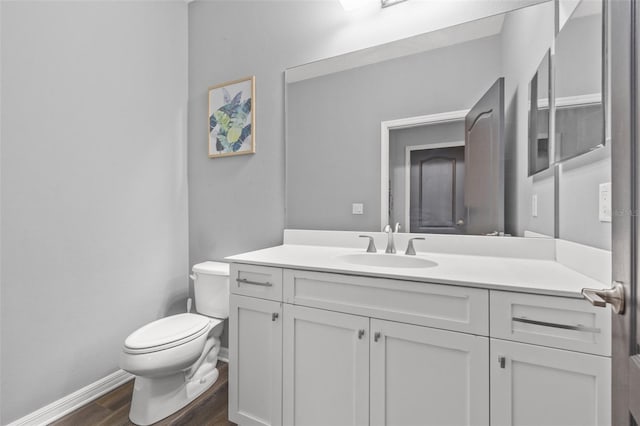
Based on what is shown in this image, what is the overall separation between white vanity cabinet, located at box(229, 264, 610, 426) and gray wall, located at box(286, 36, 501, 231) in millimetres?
623

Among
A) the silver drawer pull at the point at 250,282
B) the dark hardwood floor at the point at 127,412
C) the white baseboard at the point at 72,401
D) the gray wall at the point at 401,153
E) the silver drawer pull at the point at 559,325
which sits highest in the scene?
the gray wall at the point at 401,153

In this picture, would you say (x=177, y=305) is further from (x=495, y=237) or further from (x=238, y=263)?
(x=495, y=237)

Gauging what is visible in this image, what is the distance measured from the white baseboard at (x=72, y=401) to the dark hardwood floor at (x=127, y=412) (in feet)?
0.09

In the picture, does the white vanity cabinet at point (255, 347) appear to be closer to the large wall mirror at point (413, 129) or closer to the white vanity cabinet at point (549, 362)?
the large wall mirror at point (413, 129)

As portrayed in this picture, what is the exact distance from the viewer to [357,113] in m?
1.77

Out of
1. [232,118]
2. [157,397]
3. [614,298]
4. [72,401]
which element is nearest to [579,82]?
[614,298]

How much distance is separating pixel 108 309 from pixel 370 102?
1956 mm

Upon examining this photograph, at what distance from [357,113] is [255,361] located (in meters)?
1.40

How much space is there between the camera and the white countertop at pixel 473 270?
3.14 feet

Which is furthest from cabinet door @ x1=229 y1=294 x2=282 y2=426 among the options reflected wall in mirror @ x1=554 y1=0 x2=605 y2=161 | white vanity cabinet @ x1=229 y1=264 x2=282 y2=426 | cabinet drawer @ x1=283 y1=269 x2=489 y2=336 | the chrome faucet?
reflected wall in mirror @ x1=554 y1=0 x2=605 y2=161

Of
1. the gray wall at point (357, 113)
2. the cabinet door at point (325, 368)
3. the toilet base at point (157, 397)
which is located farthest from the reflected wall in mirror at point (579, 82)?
the toilet base at point (157, 397)

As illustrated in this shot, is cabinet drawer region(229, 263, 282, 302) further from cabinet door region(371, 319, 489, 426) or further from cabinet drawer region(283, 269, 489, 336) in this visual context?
cabinet door region(371, 319, 489, 426)

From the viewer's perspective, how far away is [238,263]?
1473mm

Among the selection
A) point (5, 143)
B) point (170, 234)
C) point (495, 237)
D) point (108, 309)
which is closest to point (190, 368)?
point (108, 309)
